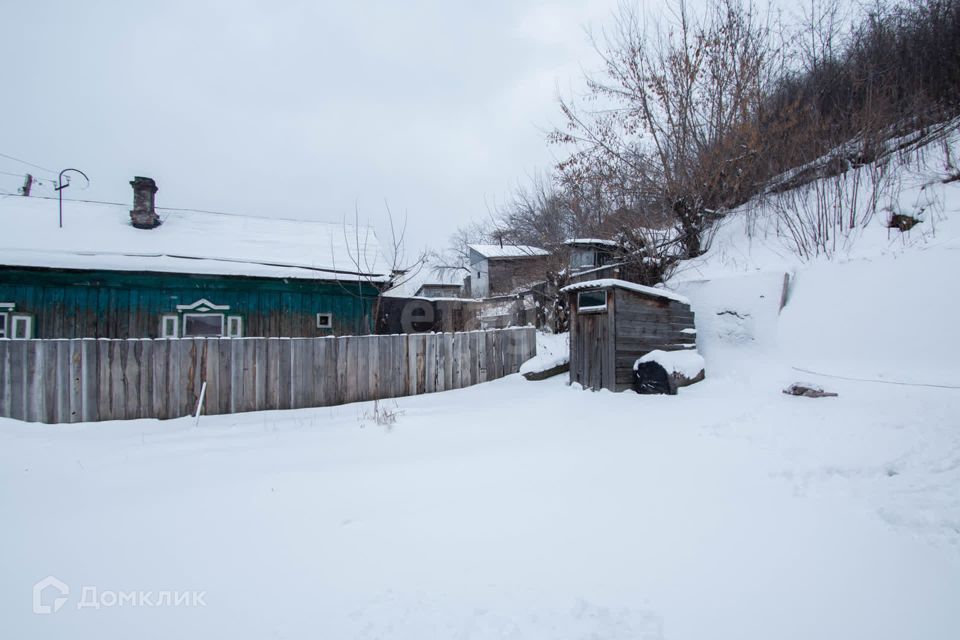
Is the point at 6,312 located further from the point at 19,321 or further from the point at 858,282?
the point at 858,282

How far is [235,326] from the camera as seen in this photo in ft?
35.3

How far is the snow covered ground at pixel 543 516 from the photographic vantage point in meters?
1.94

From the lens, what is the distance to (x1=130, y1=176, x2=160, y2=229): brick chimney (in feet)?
36.6

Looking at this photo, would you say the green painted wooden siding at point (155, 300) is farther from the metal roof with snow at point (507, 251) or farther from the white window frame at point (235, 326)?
the metal roof with snow at point (507, 251)

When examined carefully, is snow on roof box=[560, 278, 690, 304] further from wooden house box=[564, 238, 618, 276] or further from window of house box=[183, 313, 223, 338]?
window of house box=[183, 313, 223, 338]

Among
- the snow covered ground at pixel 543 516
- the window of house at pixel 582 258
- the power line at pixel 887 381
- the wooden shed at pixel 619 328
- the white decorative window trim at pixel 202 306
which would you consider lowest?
the snow covered ground at pixel 543 516

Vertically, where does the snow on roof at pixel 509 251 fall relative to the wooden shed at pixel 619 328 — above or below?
above

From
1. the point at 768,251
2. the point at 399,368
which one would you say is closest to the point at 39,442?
the point at 399,368

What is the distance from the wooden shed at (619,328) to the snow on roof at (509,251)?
6.14 metres

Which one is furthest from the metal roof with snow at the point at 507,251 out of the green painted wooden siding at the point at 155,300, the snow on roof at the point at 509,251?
the green painted wooden siding at the point at 155,300

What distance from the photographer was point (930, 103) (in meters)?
8.16

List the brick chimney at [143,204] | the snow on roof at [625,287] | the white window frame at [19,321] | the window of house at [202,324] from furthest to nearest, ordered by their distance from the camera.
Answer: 1. the brick chimney at [143,204]
2. the window of house at [202,324]
3. the white window frame at [19,321]
4. the snow on roof at [625,287]

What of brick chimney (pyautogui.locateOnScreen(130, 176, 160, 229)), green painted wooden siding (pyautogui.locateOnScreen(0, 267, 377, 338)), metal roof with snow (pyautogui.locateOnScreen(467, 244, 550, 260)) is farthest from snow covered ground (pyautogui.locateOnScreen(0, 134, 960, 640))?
metal roof with snow (pyautogui.locateOnScreen(467, 244, 550, 260))

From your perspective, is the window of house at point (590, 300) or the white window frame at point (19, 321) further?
the white window frame at point (19, 321)
